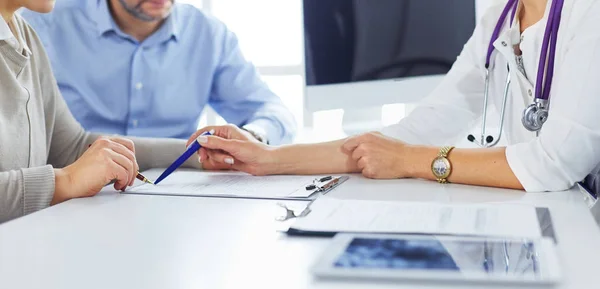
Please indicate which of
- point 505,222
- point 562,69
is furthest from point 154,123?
point 505,222

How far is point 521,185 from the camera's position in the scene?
1175mm

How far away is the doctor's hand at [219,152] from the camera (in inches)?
58.2

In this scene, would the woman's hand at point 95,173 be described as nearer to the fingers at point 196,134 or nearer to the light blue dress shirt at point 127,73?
the fingers at point 196,134

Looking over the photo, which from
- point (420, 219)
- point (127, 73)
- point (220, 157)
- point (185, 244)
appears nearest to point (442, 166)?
point (420, 219)

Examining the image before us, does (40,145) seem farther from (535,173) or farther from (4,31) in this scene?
(535,173)

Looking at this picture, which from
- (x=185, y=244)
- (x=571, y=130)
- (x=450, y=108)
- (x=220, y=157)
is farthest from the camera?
(x=450, y=108)

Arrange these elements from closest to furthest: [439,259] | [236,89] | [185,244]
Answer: [439,259], [185,244], [236,89]

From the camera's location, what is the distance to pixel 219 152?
1.48m

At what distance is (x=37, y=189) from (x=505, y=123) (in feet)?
3.02

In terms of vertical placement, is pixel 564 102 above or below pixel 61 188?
above

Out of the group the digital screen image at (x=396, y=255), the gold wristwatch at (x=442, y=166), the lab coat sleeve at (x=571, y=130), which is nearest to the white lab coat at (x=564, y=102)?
the lab coat sleeve at (x=571, y=130)

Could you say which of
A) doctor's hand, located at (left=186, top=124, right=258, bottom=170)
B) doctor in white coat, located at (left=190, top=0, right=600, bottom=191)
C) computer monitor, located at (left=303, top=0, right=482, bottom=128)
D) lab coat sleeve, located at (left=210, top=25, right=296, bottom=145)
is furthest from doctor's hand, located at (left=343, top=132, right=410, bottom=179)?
Result: lab coat sleeve, located at (left=210, top=25, right=296, bottom=145)

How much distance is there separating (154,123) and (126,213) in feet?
3.92

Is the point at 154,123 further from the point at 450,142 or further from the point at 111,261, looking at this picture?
the point at 111,261
